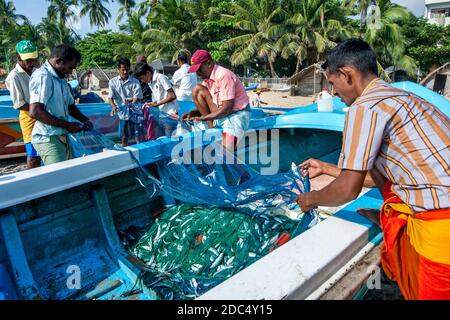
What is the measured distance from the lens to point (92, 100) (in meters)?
7.26

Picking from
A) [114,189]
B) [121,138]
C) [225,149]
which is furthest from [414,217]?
[121,138]

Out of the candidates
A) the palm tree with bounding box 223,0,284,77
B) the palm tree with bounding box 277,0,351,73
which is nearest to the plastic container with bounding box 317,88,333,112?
the palm tree with bounding box 277,0,351,73

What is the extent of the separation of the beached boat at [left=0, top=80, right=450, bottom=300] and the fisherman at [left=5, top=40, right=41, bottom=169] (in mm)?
1357

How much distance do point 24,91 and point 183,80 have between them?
9.15 feet

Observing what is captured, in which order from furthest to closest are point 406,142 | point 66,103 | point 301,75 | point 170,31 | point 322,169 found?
point 170,31 → point 301,75 → point 66,103 → point 322,169 → point 406,142

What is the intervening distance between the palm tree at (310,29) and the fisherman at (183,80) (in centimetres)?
1877

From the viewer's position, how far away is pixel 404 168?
4.62 feet

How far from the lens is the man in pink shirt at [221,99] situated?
11.4 feet

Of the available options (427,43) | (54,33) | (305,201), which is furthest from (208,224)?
(54,33)

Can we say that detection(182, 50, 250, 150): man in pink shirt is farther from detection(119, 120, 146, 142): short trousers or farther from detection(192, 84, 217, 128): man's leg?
detection(119, 120, 146, 142): short trousers

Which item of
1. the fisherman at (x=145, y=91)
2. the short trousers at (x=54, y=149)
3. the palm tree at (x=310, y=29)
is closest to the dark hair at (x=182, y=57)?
the fisherman at (x=145, y=91)

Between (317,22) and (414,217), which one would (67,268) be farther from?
(317,22)

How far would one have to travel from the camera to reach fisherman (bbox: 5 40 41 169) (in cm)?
368

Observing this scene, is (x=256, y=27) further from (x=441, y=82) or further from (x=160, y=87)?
(x=160, y=87)
